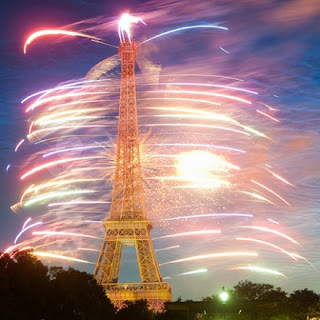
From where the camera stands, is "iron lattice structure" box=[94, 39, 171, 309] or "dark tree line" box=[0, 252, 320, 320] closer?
"dark tree line" box=[0, 252, 320, 320]

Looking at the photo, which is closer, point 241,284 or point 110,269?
point 110,269

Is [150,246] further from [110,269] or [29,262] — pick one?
[29,262]

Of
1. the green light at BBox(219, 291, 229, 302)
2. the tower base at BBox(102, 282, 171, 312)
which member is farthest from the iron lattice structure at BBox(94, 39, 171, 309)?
the green light at BBox(219, 291, 229, 302)

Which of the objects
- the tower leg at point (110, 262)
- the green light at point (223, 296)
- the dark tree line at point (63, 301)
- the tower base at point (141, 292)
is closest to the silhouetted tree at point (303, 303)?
the dark tree line at point (63, 301)

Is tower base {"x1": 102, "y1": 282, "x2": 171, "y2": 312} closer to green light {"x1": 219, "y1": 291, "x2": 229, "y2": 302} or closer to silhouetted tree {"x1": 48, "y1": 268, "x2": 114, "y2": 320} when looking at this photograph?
silhouetted tree {"x1": 48, "y1": 268, "x2": 114, "y2": 320}

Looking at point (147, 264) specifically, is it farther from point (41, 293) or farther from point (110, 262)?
point (41, 293)

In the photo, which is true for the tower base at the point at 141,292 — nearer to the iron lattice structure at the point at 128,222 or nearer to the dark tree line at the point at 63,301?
the iron lattice structure at the point at 128,222

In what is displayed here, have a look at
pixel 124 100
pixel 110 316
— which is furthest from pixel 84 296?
pixel 124 100

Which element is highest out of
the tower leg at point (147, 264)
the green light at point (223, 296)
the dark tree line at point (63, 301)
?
the tower leg at point (147, 264)
